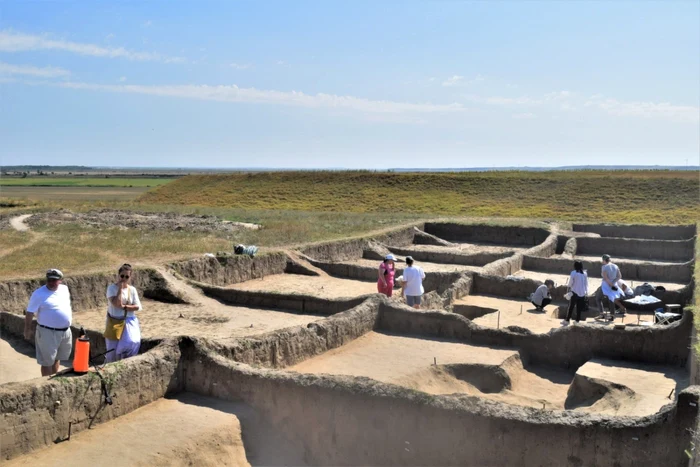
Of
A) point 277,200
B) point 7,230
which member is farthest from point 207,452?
point 277,200

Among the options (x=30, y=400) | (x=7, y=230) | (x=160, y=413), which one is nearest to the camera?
(x=30, y=400)

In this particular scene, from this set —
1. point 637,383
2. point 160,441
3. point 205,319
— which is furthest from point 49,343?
point 637,383

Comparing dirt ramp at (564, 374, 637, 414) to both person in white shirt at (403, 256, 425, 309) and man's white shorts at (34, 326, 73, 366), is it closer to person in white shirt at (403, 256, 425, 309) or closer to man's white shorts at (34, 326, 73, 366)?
person in white shirt at (403, 256, 425, 309)

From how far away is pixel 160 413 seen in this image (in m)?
7.66

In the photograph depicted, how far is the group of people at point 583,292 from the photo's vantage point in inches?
518

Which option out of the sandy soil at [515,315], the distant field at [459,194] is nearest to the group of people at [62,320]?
the sandy soil at [515,315]

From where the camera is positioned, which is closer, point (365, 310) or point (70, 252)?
point (365, 310)

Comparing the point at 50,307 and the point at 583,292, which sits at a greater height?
the point at 50,307

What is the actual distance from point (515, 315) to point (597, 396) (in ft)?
16.1

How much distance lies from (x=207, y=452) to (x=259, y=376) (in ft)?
4.16

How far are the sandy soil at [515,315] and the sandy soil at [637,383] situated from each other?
259 cm

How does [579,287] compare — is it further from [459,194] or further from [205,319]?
[459,194]

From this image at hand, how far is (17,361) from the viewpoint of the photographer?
425 inches

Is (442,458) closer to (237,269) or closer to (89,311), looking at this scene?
(89,311)
